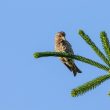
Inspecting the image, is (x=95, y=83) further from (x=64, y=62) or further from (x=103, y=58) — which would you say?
(x=64, y=62)

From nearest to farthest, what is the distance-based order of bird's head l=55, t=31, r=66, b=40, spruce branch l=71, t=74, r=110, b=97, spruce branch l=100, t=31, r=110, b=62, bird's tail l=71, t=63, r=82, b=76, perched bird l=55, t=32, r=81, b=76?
spruce branch l=71, t=74, r=110, b=97 → spruce branch l=100, t=31, r=110, b=62 → bird's tail l=71, t=63, r=82, b=76 → perched bird l=55, t=32, r=81, b=76 → bird's head l=55, t=31, r=66, b=40

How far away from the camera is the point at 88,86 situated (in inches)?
179

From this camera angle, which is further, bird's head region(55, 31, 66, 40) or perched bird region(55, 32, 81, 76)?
bird's head region(55, 31, 66, 40)

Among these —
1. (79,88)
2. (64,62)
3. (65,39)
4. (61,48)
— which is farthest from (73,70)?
(79,88)

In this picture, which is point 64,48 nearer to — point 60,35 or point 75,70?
point 60,35

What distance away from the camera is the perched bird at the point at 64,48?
7.03m

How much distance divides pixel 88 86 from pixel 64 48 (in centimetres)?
335

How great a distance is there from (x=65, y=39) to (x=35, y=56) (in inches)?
148

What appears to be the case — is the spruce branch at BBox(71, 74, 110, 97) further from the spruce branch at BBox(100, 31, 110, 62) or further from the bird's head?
the bird's head

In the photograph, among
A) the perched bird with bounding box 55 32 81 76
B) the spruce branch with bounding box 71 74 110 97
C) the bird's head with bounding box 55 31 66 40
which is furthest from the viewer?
the bird's head with bounding box 55 31 66 40

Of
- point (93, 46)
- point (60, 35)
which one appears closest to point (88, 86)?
point (93, 46)

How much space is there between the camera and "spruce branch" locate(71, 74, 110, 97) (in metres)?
4.39

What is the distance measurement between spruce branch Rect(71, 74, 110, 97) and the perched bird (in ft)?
6.92

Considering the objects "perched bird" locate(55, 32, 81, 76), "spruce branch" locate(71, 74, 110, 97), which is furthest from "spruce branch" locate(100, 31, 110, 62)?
"perched bird" locate(55, 32, 81, 76)
